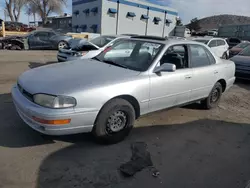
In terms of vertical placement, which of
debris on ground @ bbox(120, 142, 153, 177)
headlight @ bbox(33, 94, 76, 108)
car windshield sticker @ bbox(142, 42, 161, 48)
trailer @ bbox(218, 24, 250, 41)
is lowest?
debris on ground @ bbox(120, 142, 153, 177)

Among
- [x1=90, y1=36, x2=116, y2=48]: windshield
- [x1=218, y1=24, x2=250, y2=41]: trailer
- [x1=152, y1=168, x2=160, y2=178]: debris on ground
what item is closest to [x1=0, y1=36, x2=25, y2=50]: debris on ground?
[x1=90, y1=36, x2=116, y2=48]: windshield

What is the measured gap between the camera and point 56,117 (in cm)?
282

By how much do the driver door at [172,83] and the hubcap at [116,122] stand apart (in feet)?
1.88

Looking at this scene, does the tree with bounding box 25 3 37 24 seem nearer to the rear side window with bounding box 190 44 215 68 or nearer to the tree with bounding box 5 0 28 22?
the tree with bounding box 5 0 28 22

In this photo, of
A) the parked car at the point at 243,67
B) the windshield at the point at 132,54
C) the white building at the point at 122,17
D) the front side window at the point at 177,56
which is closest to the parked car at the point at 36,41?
the parked car at the point at 243,67

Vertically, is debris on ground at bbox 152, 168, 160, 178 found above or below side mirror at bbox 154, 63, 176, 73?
below

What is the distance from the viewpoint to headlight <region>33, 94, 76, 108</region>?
2.85 meters

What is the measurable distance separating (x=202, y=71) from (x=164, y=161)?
223cm

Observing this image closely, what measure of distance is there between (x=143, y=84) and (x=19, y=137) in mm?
2077

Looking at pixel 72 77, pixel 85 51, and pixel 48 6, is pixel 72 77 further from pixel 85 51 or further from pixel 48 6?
pixel 48 6

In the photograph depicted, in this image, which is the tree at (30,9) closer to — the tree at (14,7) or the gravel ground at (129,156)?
the tree at (14,7)

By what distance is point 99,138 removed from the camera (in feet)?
10.7

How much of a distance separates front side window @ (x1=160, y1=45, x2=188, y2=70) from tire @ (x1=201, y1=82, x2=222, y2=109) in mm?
1195

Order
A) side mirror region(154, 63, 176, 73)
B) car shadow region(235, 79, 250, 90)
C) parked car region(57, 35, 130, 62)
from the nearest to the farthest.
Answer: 1. side mirror region(154, 63, 176, 73)
2. car shadow region(235, 79, 250, 90)
3. parked car region(57, 35, 130, 62)
